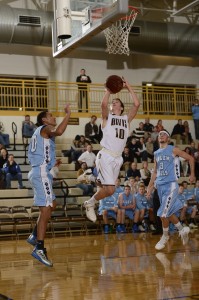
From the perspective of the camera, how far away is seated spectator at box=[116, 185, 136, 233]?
14.8 metres

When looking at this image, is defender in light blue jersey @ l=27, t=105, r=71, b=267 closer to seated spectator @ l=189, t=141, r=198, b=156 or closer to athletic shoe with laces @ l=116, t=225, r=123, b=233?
athletic shoe with laces @ l=116, t=225, r=123, b=233

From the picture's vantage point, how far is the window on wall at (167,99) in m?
23.9

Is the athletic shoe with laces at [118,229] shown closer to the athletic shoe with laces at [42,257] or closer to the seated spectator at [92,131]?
the seated spectator at [92,131]

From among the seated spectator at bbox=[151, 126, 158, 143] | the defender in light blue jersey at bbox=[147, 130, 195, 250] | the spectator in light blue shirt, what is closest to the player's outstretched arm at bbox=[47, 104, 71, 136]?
the defender in light blue jersey at bbox=[147, 130, 195, 250]

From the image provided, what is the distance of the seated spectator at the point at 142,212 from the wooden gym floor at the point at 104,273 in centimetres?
454

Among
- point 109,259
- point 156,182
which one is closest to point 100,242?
point 156,182

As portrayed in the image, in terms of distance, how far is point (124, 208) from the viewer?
15.0m

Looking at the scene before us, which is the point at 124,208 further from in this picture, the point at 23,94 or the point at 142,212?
the point at 23,94

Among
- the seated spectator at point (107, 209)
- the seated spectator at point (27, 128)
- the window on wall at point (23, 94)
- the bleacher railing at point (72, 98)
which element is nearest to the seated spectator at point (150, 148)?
the bleacher railing at point (72, 98)

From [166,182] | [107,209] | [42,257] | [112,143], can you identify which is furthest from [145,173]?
[42,257]

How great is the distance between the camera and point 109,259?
8445 mm

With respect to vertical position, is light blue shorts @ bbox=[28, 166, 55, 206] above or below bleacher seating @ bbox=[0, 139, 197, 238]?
above

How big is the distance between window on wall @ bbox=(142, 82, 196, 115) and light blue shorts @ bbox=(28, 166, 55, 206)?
16.1m

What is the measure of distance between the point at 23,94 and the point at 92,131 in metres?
2.97
